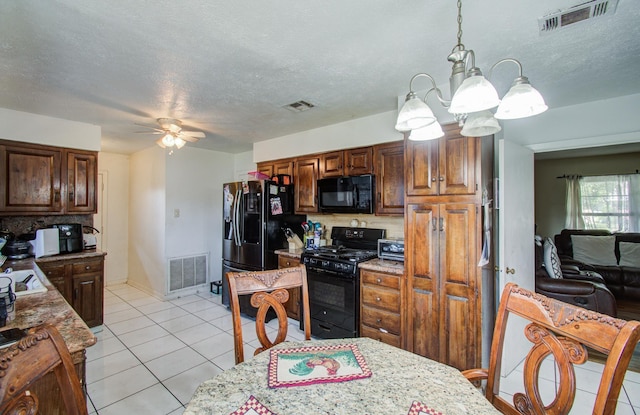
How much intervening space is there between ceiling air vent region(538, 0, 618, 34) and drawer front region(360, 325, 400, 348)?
8.13ft

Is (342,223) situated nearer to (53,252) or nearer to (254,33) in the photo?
(254,33)

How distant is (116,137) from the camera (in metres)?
4.19

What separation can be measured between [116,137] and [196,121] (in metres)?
1.59

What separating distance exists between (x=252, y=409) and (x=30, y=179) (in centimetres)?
386

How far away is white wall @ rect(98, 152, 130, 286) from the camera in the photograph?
17.2 feet

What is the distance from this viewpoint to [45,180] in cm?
331

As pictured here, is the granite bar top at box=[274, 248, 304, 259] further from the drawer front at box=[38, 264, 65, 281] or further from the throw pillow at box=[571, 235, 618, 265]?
the throw pillow at box=[571, 235, 618, 265]

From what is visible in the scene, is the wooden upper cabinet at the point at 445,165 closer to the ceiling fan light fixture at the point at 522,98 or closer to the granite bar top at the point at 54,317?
the ceiling fan light fixture at the point at 522,98

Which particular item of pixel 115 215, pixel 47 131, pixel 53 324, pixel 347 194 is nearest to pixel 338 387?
pixel 53 324

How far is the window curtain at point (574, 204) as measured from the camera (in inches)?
219

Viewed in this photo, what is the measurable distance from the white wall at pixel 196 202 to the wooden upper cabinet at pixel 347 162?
7.95 feet

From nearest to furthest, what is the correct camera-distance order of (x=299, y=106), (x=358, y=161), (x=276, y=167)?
(x=299, y=106) → (x=358, y=161) → (x=276, y=167)

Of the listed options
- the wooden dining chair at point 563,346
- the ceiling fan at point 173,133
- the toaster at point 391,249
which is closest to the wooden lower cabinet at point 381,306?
the toaster at point 391,249

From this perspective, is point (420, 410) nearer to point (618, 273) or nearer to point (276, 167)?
point (276, 167)
